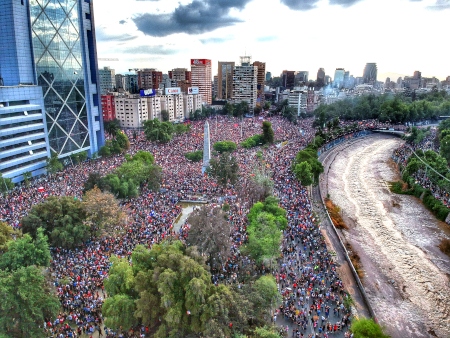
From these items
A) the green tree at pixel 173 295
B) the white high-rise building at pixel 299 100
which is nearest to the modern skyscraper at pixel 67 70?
the green tree at pixel 173 295

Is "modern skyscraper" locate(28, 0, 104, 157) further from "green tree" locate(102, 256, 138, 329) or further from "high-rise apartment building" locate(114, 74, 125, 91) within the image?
"high-rise apartment building" locate(114, 74, 125, 91)

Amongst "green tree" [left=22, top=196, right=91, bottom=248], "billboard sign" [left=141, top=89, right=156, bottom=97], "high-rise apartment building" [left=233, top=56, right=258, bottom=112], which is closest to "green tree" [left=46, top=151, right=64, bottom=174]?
"green tree" [left=22, top=196, right=91, bottom=248]

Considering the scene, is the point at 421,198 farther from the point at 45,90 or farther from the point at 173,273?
the point at 45,90

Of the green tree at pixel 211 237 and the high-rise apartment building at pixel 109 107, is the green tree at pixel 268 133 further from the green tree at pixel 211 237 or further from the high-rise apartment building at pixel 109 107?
the green tree at pixel 211 237

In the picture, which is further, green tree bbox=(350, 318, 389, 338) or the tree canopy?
green tree bbox=(350, 318, 389, 338)

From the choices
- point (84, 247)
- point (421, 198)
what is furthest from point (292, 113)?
point (84, 247)

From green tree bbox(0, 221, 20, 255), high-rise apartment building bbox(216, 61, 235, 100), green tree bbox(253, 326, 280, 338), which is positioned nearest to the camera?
green tree bbox(253, 326, 280, 338)
